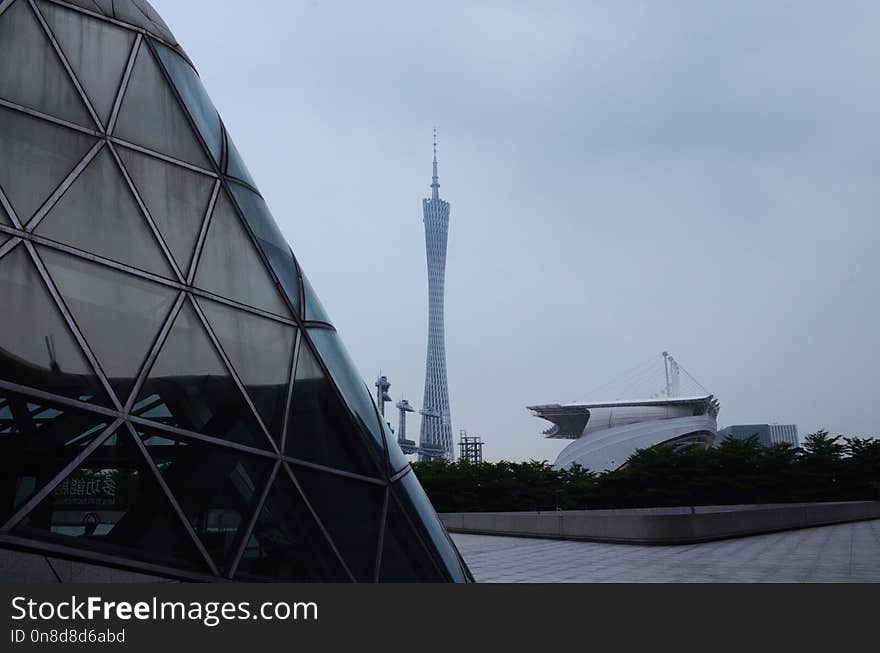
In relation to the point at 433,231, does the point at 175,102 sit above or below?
below

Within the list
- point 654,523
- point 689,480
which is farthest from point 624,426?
point 654,523

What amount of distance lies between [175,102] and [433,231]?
182350 mm

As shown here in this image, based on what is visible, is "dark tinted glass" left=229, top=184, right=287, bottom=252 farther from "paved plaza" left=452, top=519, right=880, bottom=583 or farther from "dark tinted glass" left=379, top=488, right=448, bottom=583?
"paved plaza" left=452, top=519, right=880, bottom=583

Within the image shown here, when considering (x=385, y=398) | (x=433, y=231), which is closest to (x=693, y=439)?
(x=385, y=398)

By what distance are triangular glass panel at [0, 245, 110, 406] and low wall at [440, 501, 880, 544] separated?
20228 millimetres

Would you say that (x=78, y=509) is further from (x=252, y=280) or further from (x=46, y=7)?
(x=46, y=7)

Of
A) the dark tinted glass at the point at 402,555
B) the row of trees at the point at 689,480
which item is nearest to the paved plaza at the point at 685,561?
the dark tinted glass at the point at 402,555

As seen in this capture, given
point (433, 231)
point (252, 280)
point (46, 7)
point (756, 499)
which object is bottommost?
point (756, 499)

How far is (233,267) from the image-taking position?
29.5ft

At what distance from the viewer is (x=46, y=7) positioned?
27.8 feet

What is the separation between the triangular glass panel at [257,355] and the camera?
27.9 feet

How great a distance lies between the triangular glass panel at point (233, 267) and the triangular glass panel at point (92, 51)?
68.3 inches

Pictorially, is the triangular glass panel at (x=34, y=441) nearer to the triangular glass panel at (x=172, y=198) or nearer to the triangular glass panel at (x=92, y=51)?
the triangular glass panel at (x=172, y=198)

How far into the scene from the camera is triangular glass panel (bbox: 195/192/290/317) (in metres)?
8.73
